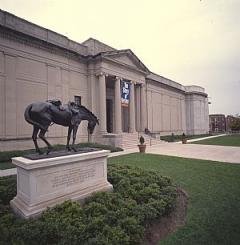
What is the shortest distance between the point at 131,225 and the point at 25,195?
283 cm

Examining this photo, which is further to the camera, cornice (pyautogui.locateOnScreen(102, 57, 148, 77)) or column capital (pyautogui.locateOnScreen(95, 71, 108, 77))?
cornice (pyautogui.locateOnScreen(102, 57, 148, 77))

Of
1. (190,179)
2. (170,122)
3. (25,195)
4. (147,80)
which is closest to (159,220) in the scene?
(25,195)

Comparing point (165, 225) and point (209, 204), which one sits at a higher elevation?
point (209, 204)

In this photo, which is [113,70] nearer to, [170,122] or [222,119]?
[170,122]

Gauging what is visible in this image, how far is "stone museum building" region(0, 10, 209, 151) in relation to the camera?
17.6 metres

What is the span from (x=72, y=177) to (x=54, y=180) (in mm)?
582

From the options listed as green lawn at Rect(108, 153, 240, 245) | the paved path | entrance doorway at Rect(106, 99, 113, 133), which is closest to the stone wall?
entrance doorway at Rect(106, 99, 113, 133)

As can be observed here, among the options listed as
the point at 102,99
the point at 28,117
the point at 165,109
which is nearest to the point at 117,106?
the point at 102,99

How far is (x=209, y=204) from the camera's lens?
657 cm

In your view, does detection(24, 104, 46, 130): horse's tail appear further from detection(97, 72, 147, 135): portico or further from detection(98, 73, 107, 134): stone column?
detection(98, 73, 107, 134): stone column

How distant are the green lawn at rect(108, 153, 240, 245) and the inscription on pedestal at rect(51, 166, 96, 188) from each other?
2922 mm

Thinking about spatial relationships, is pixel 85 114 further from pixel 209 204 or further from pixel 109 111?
pixel 109 111

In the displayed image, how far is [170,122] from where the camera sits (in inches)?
1655

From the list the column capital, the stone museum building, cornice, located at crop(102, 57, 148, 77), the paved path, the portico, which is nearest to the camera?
the paved path
